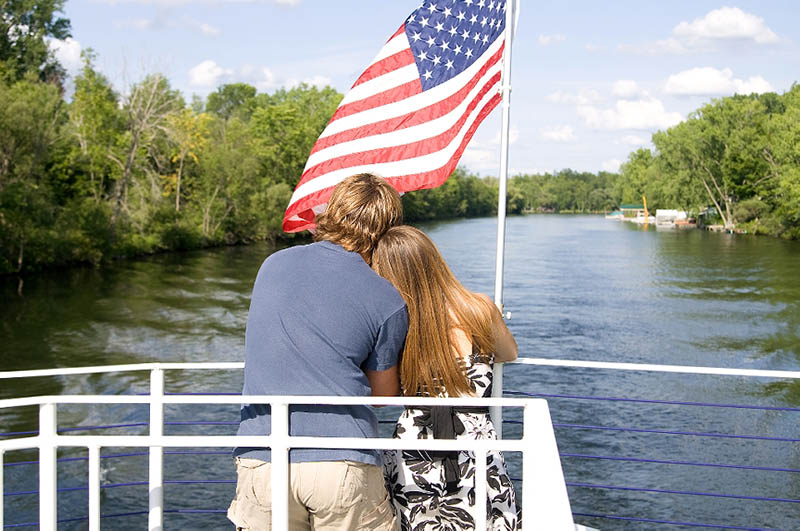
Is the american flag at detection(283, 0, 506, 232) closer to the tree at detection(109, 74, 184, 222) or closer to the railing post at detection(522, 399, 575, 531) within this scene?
the railing post at detection(522, 399, 575, 531)

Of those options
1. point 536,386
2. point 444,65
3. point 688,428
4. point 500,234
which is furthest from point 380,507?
point 536,386

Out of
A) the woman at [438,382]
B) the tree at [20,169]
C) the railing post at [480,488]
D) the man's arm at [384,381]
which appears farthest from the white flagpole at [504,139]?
the tree at [20,169]

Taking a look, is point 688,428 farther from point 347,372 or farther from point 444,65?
point 347,372

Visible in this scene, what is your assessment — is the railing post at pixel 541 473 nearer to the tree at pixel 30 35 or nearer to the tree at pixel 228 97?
the tree at pixel 30 35

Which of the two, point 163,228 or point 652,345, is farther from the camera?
point 163,228

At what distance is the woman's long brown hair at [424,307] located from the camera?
2.72 metres

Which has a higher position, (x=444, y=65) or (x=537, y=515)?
(x=444, y=65)

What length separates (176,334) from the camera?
76.0ft

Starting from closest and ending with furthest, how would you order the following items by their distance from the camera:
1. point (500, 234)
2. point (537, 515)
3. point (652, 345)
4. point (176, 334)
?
point (537, 515) < point (500, 234) < point (652, 345) < point (176, 334)

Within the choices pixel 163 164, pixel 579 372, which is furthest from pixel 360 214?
pixel 163 164

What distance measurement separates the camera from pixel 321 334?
2400mm

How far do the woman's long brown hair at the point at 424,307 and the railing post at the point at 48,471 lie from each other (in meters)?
1.12

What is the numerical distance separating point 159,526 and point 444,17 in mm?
3182

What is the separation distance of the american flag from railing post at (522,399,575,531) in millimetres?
2360
